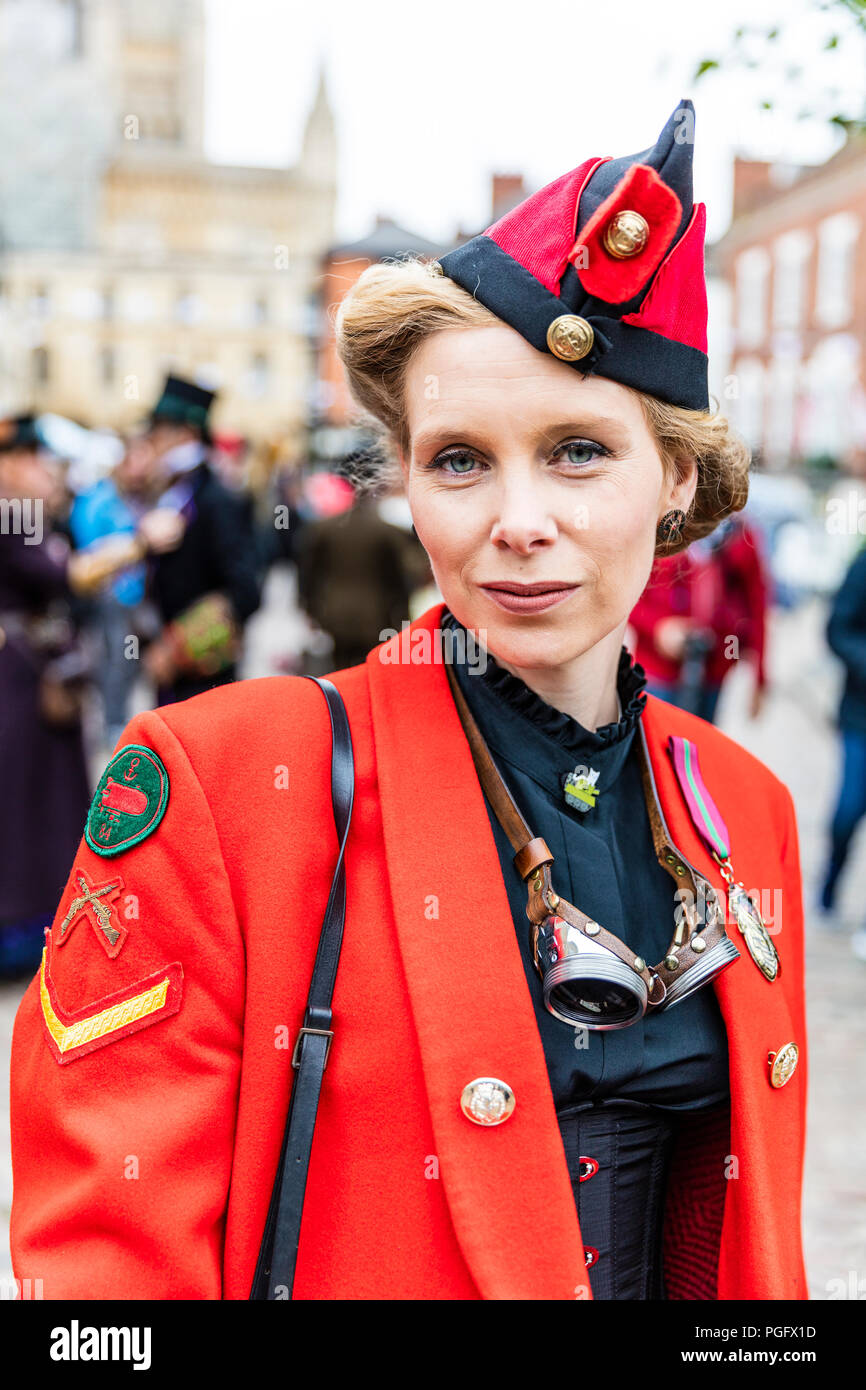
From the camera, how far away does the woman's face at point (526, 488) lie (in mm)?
1510

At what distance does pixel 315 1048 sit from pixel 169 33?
325 ft

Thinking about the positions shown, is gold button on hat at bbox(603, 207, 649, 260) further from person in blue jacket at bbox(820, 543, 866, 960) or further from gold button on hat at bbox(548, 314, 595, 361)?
person in blue jacket at bbox(820, 543, 866, 960)

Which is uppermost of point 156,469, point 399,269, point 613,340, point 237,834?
point 156,469

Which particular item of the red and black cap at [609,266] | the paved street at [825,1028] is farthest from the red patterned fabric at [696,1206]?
the paved street at [825,1028]

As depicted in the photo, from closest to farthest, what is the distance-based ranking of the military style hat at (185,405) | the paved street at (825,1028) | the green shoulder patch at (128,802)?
1. the green shoulder patch at (128,802)
2. the paved street at (825,1028)
3. the military style hat at (185,405)

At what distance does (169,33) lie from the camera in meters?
89.6

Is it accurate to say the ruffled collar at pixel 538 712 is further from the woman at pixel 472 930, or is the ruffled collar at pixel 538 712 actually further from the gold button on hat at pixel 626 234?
the gold button on hat at pixel 626 234

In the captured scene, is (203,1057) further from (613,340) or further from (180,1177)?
(613,340)

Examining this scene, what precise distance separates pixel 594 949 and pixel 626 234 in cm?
75

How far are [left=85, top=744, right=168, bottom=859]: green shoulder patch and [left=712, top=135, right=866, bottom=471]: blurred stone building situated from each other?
31.3m

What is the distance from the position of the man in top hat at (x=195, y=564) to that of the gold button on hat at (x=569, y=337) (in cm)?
436

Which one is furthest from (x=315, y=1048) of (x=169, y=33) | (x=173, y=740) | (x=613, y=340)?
(x=169, y=33)

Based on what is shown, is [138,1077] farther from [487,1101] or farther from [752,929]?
[752,929]

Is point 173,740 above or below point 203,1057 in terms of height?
above
